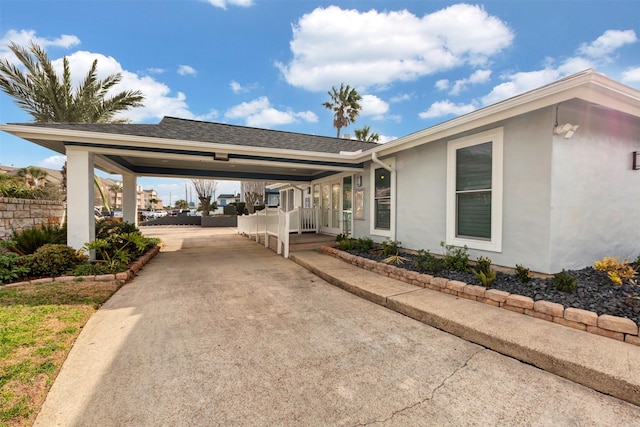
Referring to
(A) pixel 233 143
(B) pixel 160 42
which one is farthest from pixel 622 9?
(B) pixel 160 42

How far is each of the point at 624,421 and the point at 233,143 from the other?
730 cm

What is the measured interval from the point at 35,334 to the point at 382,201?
6670 mm

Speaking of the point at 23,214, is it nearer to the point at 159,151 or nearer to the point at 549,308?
the point at 159,151

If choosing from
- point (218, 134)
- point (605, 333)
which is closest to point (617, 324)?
point (605, 333)

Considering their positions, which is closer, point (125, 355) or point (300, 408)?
point (300, 408)

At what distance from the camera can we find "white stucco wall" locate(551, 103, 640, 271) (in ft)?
12.7

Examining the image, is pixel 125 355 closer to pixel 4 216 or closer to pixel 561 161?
pixel 561 161

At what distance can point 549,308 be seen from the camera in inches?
120

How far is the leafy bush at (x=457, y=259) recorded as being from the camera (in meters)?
4.57

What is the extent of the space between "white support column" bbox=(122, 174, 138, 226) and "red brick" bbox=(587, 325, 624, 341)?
1133cm

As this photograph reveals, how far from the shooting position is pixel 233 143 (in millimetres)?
6859

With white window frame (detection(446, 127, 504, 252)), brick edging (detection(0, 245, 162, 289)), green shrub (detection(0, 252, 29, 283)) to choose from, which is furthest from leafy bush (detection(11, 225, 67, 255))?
white window frame (detection(446, 127, 504, 252))

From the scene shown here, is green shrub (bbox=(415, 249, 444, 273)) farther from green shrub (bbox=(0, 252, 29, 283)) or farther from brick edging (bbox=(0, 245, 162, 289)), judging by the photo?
Answer: green shrub (bbox=(0, 252, 29, 283))

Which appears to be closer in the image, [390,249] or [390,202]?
[390,249]
